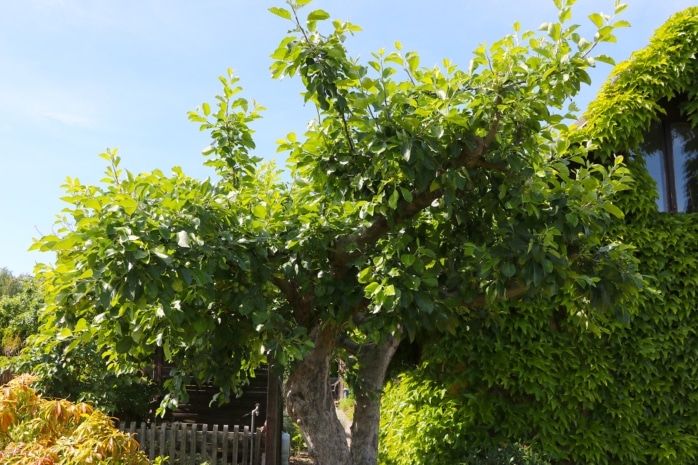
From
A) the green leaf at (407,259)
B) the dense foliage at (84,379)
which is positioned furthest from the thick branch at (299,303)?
the dense foliage at (84,379)

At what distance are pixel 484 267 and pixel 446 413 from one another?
4262 millimetres

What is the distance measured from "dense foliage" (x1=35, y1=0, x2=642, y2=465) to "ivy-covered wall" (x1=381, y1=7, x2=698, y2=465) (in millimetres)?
2907

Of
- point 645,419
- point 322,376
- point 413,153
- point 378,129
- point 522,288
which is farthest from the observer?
point 645,419

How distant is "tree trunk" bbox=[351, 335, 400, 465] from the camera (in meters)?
7.34

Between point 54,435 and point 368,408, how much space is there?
12.0 feet

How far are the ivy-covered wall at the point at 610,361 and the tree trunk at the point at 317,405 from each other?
2787 millimetres

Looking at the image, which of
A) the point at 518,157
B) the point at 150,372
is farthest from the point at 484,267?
the point at 150,372

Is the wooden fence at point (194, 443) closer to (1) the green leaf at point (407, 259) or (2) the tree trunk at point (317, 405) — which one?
(2) the tree trunk at point (317, 405)

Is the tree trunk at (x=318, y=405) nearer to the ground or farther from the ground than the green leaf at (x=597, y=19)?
nearer to the ground

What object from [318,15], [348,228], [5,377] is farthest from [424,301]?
[5,377]

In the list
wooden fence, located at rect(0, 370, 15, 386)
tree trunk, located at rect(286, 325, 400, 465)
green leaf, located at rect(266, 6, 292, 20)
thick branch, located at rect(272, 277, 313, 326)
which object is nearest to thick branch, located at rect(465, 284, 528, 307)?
tree trunk, located at rect(286, 325, 400, 465)

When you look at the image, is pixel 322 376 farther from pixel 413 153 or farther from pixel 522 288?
pixel 413 153

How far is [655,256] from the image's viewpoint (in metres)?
8.34

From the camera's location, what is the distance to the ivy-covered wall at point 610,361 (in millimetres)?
7945
